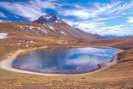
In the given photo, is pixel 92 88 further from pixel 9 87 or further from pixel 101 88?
pixel 9 87

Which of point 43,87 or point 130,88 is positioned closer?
point 130,88

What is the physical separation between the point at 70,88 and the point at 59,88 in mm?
1560

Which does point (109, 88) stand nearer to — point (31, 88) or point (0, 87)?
point (31, 88)

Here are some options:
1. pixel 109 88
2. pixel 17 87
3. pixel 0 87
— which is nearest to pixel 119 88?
pixel 109 88

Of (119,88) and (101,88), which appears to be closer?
(119,88)

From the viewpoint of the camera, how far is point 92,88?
19.0 m

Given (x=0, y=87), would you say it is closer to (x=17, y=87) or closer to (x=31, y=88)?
(x=17, y=87)

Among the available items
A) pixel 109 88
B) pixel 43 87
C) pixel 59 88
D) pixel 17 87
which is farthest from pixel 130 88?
pixel 17 87

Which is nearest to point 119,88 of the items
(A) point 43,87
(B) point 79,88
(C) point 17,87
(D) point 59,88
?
(B) point 79,88

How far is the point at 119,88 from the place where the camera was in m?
17.7

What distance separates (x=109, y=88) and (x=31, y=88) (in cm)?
1074

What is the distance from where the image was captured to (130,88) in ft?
55.2

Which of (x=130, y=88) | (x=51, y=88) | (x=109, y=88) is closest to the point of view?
(x=130, y=88)

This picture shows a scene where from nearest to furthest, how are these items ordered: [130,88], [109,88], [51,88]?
[130,88] → [109,88] → [51,88]
